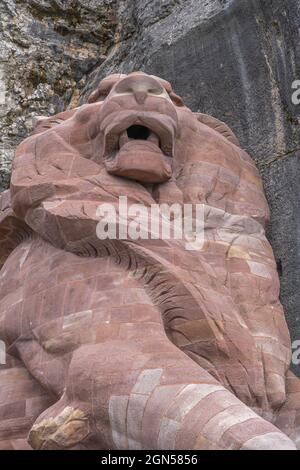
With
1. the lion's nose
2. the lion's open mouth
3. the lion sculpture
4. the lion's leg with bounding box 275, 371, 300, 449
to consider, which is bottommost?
the lion's leg with bounding box 275, 371, 300, 449

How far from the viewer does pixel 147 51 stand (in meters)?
9.23

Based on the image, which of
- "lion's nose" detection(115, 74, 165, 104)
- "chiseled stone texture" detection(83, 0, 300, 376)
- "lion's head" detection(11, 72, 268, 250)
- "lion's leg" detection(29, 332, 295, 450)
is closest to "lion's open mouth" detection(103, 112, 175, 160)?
"lion's head" detection(11, 72, 268, 250)

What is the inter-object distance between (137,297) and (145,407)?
90 centimetres

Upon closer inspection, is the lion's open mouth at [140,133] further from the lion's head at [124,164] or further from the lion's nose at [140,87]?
the lion's nose at [140,87]

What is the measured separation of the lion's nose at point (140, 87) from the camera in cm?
648

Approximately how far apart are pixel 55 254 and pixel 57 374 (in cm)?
91

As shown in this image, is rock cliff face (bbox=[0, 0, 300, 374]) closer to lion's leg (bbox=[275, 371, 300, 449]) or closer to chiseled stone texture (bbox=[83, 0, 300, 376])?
chiseled stone texture (bbox=[83, 0, 300, 376])

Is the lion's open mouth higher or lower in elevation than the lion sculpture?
higher

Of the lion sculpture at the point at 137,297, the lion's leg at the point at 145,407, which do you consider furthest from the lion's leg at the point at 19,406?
the lion's leg at the point at 145,407

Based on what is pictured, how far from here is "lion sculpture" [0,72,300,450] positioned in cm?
492

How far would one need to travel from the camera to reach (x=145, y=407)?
4832mm

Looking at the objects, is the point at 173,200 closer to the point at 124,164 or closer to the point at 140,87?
the point at 124,164
